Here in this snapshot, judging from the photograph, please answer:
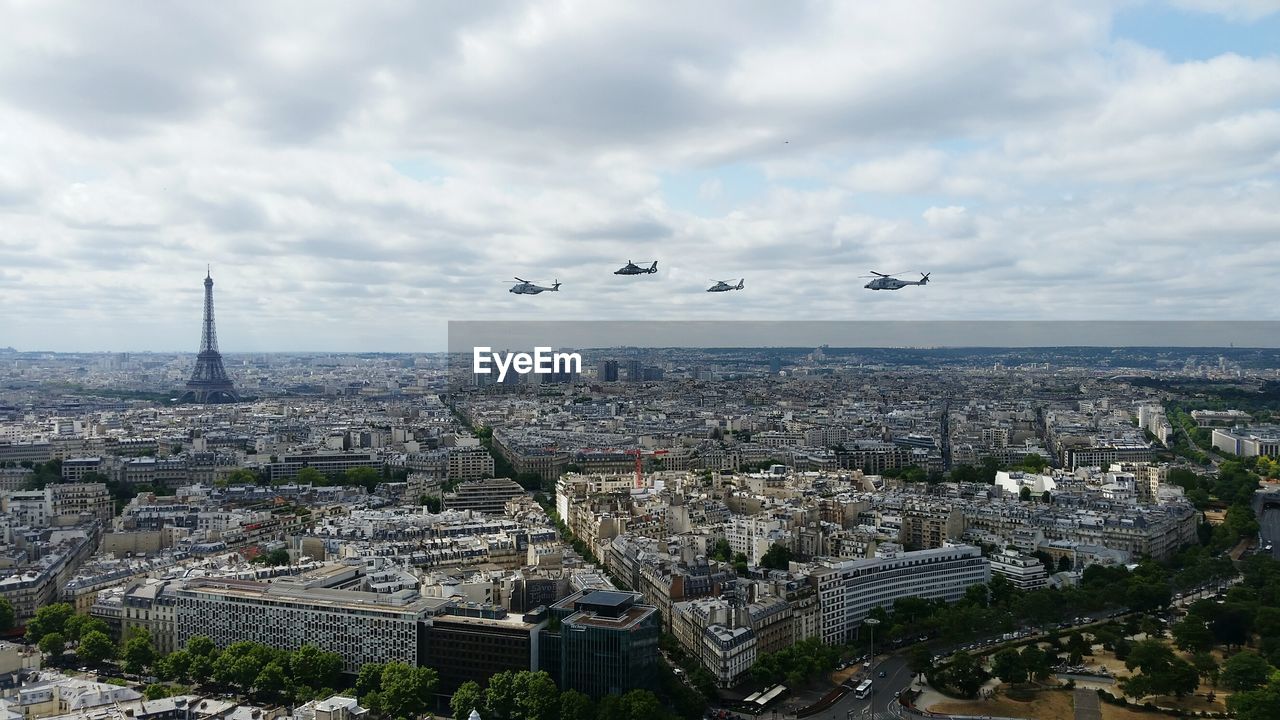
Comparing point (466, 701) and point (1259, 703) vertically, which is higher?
point (1259, 703)

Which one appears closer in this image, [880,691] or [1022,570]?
[880,691]

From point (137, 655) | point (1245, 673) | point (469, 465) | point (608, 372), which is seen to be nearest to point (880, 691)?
point (1245, 673)

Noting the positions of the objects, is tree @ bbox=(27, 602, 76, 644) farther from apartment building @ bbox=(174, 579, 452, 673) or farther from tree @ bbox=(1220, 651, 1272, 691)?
tree @ bbox=(1220, 651, 1272, 691)

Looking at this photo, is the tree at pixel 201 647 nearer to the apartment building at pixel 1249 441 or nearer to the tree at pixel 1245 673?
the tree at pixel 1245 673

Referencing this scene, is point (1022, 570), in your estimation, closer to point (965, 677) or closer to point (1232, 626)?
point (1232, 626)

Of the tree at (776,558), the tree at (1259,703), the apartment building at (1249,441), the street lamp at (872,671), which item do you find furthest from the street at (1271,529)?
the apartment building at (1249,441)

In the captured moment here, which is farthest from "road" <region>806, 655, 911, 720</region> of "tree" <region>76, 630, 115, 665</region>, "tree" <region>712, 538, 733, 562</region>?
"tree" <region>76, 630, 115, 665</region>
